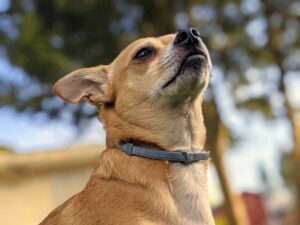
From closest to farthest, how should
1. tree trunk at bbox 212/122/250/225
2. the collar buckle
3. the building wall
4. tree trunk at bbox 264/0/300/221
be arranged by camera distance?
1. the collar buckle
2. the building wall
3. tree trunk at bbox 264/0/300/221
4. tree trunk at bbox 212/122/250/225

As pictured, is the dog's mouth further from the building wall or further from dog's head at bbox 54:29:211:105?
the building wall

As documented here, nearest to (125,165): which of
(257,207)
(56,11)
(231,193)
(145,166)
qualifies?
(145,166)

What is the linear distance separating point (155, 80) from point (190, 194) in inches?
32.7

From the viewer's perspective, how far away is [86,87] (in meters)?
5.07

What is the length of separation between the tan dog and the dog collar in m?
0.03

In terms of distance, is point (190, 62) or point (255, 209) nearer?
point (190, 62)

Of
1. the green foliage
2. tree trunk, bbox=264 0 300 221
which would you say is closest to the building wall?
the green foliage

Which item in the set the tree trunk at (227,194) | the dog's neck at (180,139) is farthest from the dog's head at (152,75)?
the tree trunk at (227,194)

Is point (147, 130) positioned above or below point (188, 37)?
below

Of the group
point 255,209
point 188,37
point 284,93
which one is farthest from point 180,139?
point 255,209

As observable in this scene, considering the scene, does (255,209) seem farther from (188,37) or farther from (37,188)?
(188,37)

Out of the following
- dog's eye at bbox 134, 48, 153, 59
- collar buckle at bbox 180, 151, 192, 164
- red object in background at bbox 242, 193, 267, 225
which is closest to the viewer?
collar buckle at bbox 180, 151, 192, 164

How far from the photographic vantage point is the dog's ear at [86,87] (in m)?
4.92

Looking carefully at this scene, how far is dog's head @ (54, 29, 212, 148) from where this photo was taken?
4.69 m
